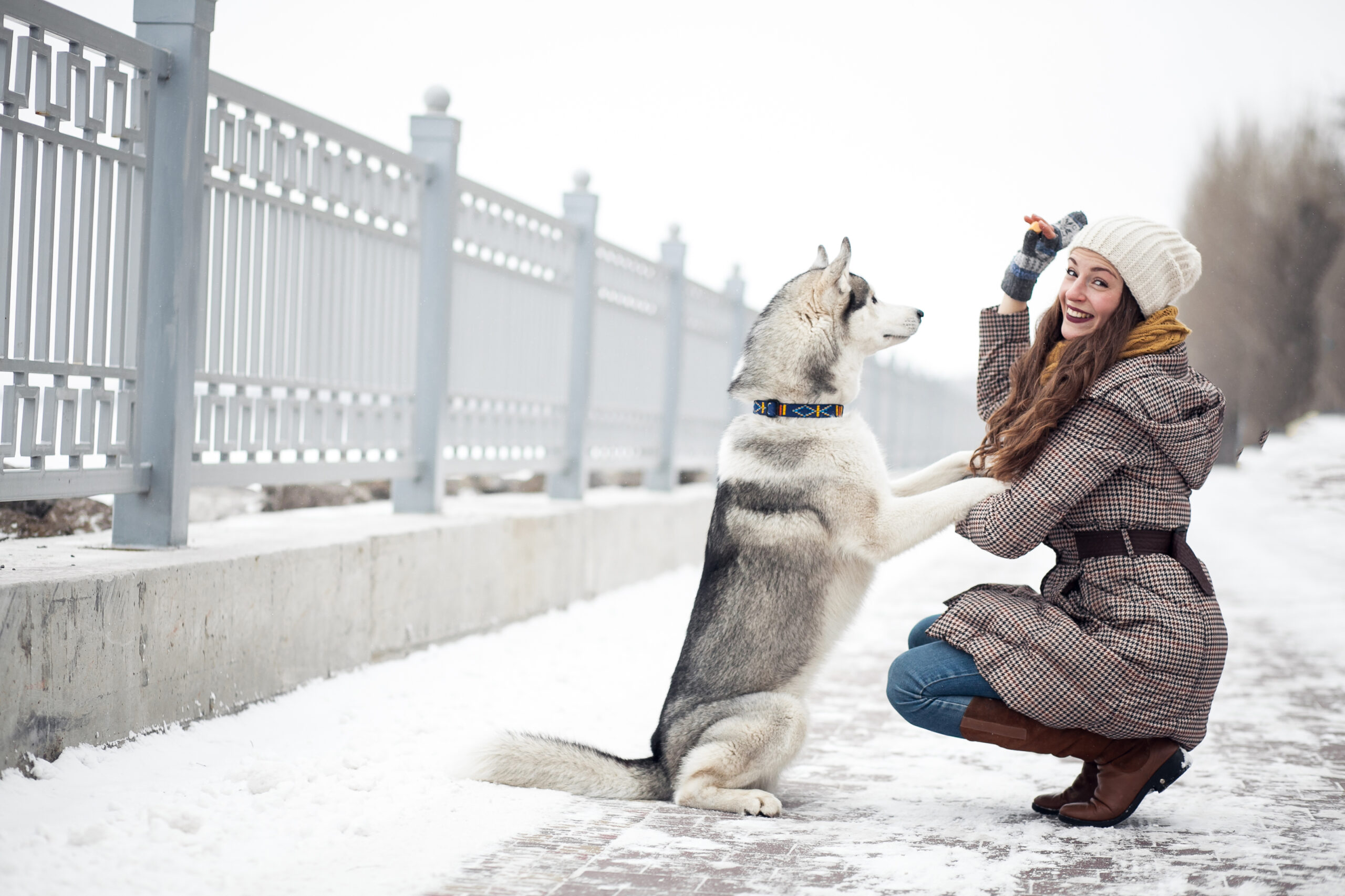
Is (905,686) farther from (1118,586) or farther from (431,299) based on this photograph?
(431,299)

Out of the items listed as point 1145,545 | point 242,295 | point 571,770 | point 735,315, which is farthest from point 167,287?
point 735,315

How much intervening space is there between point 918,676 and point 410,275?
14.1 feet

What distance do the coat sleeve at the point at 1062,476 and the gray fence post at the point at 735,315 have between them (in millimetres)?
10313

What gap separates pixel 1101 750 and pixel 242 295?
396 centimetres

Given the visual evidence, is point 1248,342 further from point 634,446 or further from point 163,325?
point 163,325

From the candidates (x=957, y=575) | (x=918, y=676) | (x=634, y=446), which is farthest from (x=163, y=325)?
(x=957, y=575)

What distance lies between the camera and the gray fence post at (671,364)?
11.8 metres

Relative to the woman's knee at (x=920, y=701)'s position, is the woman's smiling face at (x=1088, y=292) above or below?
above

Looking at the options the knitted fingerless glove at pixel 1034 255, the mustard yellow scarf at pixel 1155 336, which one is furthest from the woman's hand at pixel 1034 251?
the mustard yellow scarf at pixel 1155 336

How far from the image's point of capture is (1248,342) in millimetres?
37781

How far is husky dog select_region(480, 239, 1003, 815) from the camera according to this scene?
3.87m

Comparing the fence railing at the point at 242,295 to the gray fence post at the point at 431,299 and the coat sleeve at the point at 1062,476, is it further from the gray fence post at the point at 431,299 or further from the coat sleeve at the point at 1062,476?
the coat sleeve at the point at 1062,476

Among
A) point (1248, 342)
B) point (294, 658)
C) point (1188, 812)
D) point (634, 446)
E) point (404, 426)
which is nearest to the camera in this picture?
point (1188, 812)

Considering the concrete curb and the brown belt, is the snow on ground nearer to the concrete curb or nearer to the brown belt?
the concrete curb
